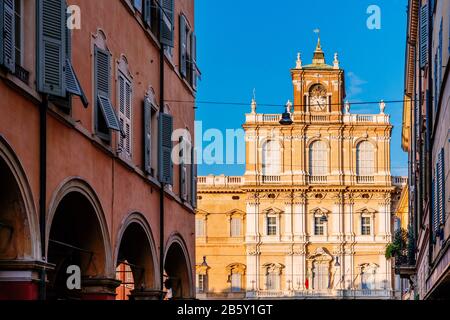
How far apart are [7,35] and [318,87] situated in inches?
2556

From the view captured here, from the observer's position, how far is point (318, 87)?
249 ft

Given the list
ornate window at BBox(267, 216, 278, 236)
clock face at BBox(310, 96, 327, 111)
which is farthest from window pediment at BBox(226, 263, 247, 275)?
clock face at BBox(310, 96, 327, 111)

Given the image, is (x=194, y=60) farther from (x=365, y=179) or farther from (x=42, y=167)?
(x=365, y=179)

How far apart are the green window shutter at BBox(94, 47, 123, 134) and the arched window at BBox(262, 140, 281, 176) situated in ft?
194

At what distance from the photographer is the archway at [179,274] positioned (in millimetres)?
24703

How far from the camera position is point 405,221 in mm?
68000

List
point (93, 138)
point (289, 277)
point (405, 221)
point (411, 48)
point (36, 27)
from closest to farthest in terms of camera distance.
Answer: point (36, 27)
point (93, 138)
point (411, 48)
point (405, 221)
point (289, 277)

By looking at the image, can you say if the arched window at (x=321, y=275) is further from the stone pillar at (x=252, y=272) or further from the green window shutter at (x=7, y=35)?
the green window shutter at (x=7, y=35)

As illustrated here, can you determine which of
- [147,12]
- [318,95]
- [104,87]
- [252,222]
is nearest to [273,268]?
[252,222]

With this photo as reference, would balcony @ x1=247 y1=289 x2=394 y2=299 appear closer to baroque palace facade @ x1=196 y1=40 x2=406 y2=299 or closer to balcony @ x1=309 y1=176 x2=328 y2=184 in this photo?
baroque palace facade @ x1=196 y1=40 x2=406 y2=299
